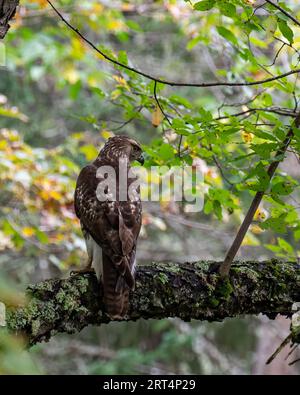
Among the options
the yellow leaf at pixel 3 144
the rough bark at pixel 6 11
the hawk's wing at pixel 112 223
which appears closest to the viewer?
the rough bark at pixel 6 11

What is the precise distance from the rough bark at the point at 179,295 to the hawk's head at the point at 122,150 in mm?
1278

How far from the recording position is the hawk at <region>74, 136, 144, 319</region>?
337 centimetres

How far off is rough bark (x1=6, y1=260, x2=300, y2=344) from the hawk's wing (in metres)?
0.15

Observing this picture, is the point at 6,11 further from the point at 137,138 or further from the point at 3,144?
the point at 137,138

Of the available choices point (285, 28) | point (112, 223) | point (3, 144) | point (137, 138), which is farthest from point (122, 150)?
point (137, 138)

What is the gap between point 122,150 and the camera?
4816mm

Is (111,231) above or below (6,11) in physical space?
below

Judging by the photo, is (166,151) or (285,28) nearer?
(285,28)

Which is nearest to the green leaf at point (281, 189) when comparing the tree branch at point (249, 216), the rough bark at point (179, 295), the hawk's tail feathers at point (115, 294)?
the tree branch at point (249, 216)

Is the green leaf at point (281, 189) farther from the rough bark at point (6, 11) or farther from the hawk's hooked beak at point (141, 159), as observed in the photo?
the rough bark at point (6, 11)

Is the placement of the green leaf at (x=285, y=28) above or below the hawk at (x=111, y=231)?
above

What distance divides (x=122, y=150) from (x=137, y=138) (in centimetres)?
702

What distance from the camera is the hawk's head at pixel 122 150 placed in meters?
4.74
